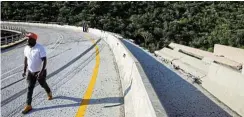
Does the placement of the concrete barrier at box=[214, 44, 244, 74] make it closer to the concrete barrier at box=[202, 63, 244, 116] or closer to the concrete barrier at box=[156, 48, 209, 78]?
the concrete barrier at box=[156, 48, 209, 78]

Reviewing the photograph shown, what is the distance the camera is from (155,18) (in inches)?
3130

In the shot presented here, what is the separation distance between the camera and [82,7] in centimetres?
10050

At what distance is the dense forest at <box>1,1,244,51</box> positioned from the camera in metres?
61.6

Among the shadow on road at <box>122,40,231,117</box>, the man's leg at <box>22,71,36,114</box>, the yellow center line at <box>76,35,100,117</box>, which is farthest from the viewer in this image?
the shadow on road at <box>122,40,231,117</box>

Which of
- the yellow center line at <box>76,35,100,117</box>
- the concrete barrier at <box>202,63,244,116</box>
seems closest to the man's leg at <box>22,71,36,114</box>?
the yellow center line at <box>76,35,100,117</box>

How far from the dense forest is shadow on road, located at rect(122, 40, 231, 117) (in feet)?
123

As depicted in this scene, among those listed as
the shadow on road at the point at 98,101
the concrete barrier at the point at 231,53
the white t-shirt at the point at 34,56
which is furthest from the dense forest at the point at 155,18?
the white t-shirt at the point at 34,56

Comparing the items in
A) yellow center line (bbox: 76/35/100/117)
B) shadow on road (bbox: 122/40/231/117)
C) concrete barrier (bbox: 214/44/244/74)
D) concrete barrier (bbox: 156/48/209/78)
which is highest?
concrete barrier (bbox: 214/44/244/74)

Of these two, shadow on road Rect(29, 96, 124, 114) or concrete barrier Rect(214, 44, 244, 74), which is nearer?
shadow on road Rect(29, 96, 124, 114)

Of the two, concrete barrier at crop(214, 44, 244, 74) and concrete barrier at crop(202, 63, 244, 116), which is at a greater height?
concrete barrier at crop(214, 44, 244, 74)

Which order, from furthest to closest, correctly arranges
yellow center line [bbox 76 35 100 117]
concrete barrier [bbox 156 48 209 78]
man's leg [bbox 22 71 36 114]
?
concrete barrier [bbox 156 48 209 78], man's leg [bbox 22 71 36 114], yellow center line [bbox 76 35 100 117]

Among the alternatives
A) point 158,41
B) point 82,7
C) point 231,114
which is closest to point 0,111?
point 231,114

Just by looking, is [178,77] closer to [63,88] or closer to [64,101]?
[63,88]

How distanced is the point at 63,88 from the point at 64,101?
1428 millimetres
